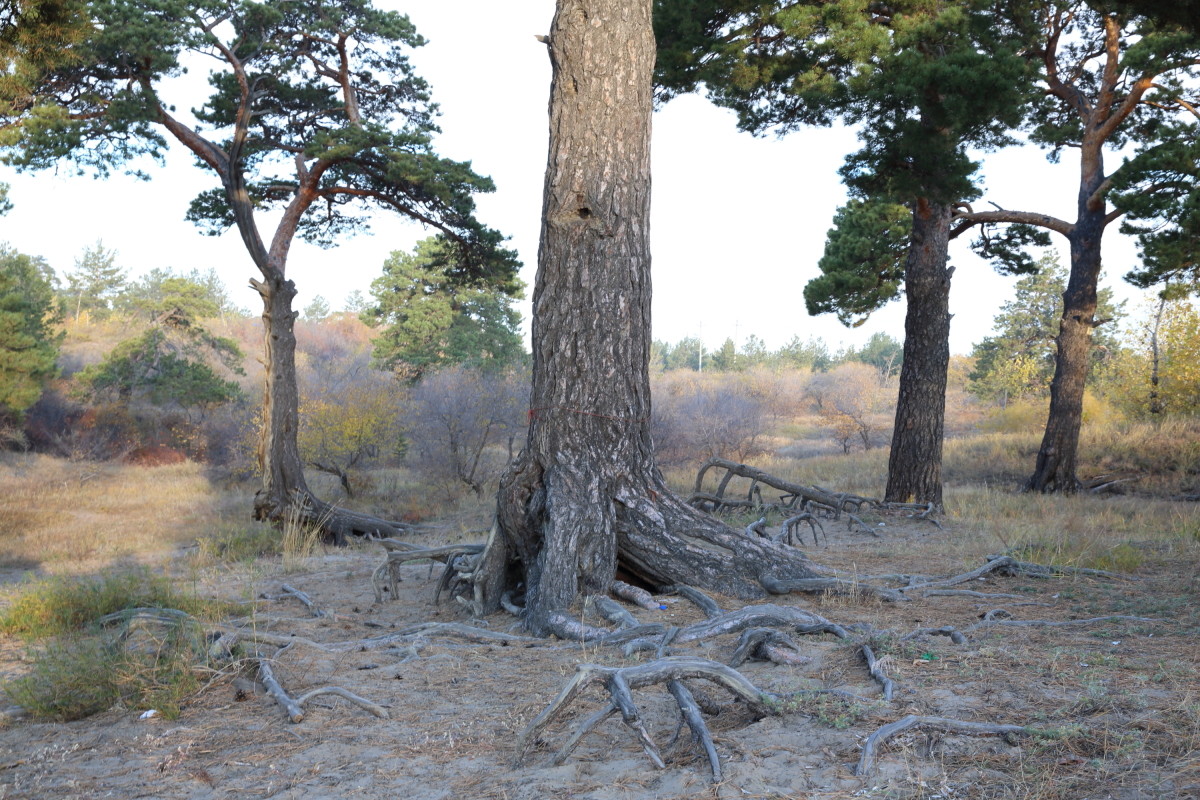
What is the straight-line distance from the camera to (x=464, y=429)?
792 inches

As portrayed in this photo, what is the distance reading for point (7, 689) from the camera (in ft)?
13.5

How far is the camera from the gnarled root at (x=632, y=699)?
2951mm

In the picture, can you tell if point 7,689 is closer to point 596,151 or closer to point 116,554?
point 596,151

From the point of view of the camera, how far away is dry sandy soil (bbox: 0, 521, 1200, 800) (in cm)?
269

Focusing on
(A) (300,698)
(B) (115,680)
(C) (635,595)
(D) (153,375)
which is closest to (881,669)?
(C) (635,595)

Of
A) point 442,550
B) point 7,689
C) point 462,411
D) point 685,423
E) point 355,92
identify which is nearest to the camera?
point 7,689

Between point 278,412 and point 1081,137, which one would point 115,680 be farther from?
point 1081,137

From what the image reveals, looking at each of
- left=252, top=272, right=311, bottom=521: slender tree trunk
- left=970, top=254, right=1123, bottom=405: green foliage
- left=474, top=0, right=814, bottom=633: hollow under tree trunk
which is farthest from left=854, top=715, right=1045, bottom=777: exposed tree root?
left=970, top=254, right=1123, bottom=405: green foliage

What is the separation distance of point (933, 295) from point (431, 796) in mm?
10928

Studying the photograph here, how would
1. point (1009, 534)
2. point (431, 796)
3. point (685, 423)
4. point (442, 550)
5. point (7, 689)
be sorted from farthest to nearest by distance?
point (685, 423) < point (1009, 534) < point (442, 550) < point (7, 689) < point (431, 796)

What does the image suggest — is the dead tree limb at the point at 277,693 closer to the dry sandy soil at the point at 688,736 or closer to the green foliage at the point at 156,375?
the dry sandy soil at the point at 688,736

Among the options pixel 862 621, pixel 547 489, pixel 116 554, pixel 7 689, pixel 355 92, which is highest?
pixel 355 92

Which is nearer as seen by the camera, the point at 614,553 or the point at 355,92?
the point at 614,553

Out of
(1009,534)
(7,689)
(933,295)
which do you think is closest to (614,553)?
(7,689)
